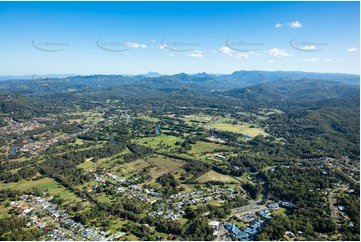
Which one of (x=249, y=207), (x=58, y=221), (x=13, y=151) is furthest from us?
(x=13, y=151)

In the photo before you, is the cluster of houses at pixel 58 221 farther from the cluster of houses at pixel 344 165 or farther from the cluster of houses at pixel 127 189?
the cluster of houses at pixel 344 165

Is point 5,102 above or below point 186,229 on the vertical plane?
above

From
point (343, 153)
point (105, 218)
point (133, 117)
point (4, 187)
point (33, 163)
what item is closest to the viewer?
point (105, 218)

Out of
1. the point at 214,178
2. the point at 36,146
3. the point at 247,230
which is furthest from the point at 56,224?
the point at 36,146

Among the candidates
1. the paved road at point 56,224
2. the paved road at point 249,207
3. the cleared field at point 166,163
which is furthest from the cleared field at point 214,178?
the paved road at point 56,224

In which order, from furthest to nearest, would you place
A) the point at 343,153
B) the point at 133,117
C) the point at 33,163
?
the point at 133,117 → the point at 343,153 → the point at 33,163

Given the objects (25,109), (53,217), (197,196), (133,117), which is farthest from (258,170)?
(25,109)

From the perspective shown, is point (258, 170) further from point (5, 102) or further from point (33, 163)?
point (5, 102)

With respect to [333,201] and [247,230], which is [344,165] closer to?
[333,201]
